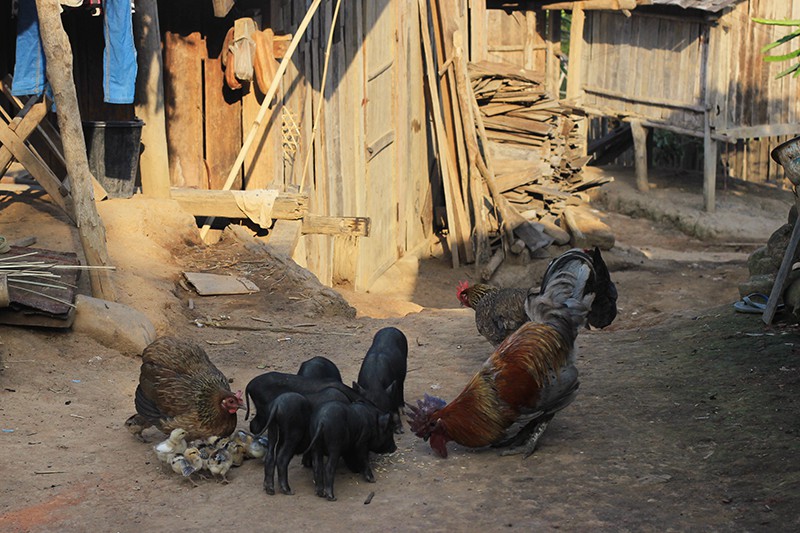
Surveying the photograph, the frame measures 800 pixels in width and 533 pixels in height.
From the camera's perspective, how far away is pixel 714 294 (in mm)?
14523

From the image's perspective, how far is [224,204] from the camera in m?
11.5

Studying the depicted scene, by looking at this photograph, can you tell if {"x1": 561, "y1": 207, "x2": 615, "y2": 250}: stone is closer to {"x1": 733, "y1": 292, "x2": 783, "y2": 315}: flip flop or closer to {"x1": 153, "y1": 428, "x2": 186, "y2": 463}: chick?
{"x1": 733, "y1": 292, "x2": 783, "y2": 315}: flip flop

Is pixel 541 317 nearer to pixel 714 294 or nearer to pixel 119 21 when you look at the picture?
pixel 119 21

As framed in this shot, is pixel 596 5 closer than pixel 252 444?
No

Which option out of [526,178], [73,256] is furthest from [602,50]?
[73,256]

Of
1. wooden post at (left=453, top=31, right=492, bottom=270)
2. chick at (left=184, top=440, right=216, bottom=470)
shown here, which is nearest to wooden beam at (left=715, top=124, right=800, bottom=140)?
wooden post at (left=453, top=31, right=492, bottom=270)

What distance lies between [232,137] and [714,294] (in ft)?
24.8

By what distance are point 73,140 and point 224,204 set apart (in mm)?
3044

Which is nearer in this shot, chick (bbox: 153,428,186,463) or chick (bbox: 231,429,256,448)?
chick (bbox: 153,428,186,463)

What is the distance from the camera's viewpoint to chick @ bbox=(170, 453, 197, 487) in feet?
18.6

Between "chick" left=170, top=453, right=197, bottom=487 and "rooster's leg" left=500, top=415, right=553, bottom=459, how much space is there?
1972 mm

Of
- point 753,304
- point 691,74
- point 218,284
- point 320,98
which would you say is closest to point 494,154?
point 691,74

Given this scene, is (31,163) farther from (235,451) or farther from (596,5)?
(596,5)

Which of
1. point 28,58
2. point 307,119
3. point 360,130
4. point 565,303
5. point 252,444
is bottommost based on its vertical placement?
point 252,444
